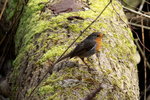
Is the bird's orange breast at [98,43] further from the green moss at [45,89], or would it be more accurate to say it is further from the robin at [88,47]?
the green moss at [45,89]

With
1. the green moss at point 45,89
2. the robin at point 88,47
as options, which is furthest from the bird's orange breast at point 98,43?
the green moss at point 45,89

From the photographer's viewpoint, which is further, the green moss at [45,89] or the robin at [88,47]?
the robin at [88,47]

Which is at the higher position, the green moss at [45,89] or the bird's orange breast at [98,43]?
the green moss at [45,89]

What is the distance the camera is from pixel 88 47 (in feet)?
11.7

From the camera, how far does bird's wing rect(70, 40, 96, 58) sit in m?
3.41

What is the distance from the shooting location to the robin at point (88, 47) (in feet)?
11.2

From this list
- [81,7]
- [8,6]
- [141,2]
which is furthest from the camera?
[141,2]

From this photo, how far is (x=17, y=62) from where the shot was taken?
12.7ft

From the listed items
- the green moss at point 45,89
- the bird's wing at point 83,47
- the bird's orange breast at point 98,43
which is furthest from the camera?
the bird's orange breast at point 98,43

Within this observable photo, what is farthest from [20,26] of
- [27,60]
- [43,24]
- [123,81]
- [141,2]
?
[141,2]

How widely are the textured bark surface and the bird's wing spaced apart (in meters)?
0.08

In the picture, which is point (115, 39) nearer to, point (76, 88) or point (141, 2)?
point (76, 88)

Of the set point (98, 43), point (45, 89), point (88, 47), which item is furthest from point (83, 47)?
point (45, 89)

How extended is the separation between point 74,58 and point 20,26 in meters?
1.68
